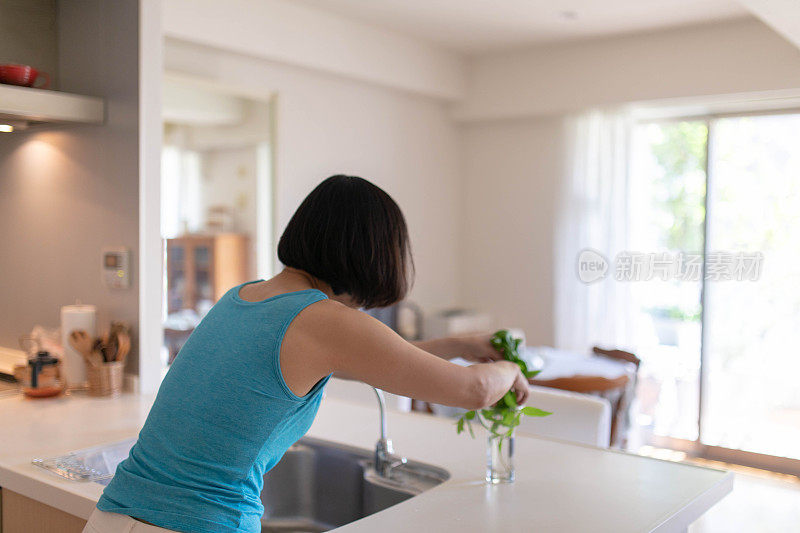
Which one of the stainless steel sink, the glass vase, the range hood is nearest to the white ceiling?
the range hood

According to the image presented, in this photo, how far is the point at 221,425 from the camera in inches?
48.6

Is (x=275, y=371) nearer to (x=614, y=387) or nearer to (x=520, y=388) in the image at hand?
(x=520, y=388)

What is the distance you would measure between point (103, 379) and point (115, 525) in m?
1.25

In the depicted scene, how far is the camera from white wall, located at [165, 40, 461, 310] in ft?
14.3

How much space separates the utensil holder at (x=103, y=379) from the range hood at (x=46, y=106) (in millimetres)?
810

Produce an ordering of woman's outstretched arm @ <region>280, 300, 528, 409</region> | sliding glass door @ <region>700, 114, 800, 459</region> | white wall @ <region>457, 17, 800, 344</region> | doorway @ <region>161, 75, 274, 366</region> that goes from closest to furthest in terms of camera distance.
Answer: woman's outstretched arm @ <region>280, 300, 528, 409</region>
white wall @ <region>457, 17, 800, 344</region>
sliding glass door @ <region>700, 114, 800, 459</region>
doorway @ <region>161, 75, 274, 366</region>

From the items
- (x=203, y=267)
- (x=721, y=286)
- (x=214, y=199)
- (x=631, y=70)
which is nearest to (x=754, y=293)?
(x=721, y=286)

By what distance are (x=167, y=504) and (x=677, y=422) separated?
4531 millimetres

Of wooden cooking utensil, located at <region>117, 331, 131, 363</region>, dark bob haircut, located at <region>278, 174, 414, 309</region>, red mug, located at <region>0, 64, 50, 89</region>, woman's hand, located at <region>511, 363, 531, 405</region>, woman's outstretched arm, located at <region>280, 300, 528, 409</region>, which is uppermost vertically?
red mug, located at <region>0, 64, 50, 89</region>

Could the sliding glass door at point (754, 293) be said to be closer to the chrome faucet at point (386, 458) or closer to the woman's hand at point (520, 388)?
the chrome faucet at point (386, 458)

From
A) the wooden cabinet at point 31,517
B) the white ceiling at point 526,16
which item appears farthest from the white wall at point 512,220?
the wooden cabinet at point 31,517

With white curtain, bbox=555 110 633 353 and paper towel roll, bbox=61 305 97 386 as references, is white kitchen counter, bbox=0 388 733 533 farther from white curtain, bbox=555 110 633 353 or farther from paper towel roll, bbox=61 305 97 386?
white curtain, bbox=555 110 633 353

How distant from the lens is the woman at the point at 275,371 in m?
1.22

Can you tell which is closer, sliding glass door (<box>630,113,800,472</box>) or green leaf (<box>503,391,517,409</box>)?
green leaf (<box>503,391,517,409</box>)
